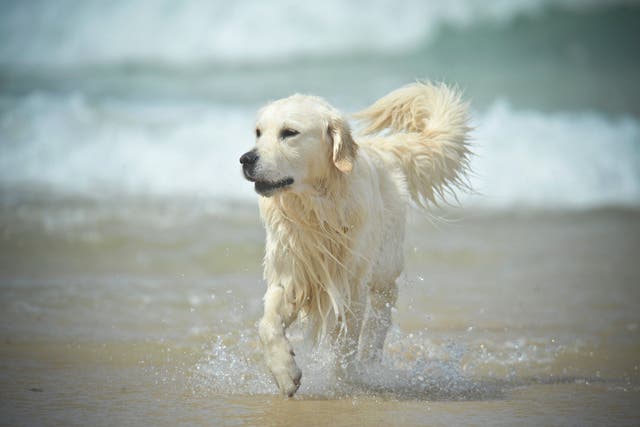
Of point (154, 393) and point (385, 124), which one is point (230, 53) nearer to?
point (385, 124)

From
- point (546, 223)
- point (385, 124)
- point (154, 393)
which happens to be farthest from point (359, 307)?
point (546, 223)

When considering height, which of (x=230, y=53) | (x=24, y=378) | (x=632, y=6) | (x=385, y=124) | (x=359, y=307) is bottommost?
(x=24, y=378)

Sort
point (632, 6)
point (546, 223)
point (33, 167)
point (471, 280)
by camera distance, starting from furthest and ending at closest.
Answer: point (632, 6) < point (33, 167) < point (546, 223) < point (471, 280)

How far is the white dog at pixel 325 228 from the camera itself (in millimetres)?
4156

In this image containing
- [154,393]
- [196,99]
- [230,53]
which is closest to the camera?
[154,393]

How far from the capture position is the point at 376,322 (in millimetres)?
4797

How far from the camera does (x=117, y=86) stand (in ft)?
57.6

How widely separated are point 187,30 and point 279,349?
1591 centimetres

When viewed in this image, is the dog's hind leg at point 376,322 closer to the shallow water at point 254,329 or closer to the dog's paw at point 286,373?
the shallow water at point 254,329

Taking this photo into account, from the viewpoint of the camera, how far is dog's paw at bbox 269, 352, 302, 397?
405 cm

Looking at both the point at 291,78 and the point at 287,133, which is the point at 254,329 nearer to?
the point at 287,133

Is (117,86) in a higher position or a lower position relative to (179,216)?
higher

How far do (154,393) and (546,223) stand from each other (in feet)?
22.1

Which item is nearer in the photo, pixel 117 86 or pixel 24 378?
pixel 24 378
